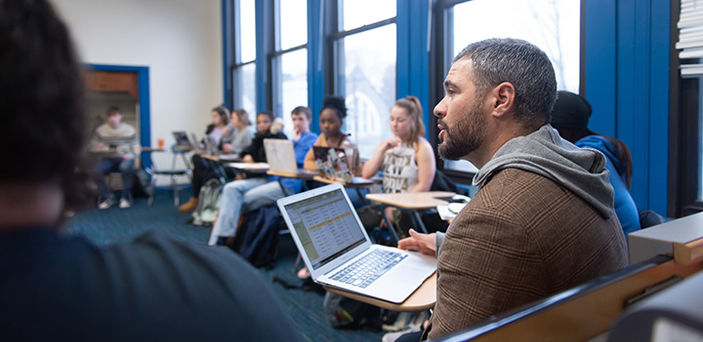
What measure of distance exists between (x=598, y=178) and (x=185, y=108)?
8594 millimetres

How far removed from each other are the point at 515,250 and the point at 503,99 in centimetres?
49

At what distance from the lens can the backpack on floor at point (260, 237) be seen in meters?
3.94

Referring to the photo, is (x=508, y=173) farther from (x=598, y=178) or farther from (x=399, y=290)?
(x=399, y=290)

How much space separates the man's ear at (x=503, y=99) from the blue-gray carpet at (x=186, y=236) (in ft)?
3.11

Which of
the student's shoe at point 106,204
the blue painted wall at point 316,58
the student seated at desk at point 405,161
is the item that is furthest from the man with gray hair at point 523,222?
the student's shoe at point 106,204

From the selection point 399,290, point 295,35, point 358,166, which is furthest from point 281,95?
point 399,290

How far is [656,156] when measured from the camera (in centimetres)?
246

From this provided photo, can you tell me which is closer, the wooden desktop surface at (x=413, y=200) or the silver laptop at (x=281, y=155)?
the wooden desktop surface at (x=413, y=200)

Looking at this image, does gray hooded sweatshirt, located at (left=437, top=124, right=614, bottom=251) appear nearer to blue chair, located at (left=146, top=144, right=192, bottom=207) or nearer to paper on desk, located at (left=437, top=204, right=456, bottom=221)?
paper on desk, located at (left=437, top=204, right=456, bottom=221)

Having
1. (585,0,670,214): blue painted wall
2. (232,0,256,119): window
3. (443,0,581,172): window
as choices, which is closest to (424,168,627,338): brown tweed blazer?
(585,0,670,214): blue painted wall

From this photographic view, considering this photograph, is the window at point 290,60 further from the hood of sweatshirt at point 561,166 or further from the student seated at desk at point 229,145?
the hood of sweatshirt at point 561,166

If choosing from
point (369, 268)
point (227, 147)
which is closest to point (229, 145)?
point (227, 147)

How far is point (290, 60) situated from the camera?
664 cm

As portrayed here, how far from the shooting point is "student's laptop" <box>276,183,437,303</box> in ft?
4.70
